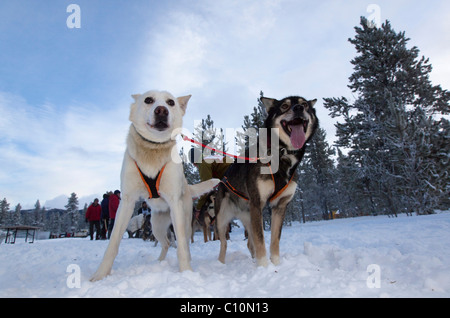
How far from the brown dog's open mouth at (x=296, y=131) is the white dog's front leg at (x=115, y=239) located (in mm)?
2254

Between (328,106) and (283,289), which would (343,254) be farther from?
(328,106)

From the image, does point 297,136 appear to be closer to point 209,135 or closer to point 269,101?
point 269,101

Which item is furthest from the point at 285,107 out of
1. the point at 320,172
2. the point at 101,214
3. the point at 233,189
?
the point at 320,172

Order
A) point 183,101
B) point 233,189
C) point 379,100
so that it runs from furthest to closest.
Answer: point 379,100
point 233,189
point 183,101

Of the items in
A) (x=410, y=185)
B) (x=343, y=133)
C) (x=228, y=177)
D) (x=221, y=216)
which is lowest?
(x=221, y=216)

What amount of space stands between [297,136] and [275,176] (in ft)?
2.16

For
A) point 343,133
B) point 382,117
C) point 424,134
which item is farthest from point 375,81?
point 424,134

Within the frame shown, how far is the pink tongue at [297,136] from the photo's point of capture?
3307mm

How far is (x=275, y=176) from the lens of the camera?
315 cm

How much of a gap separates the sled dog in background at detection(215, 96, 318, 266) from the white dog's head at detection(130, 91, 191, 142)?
123cm
